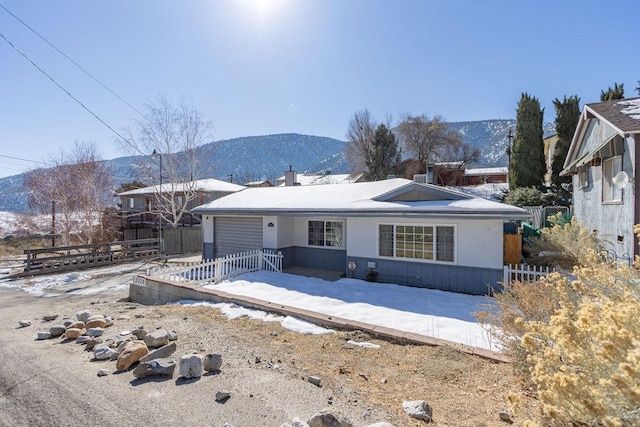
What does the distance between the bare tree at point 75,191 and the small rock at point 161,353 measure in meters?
22.0

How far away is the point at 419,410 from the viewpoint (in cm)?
331

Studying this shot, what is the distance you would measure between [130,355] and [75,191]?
25.5m

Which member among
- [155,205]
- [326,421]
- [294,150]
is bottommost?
[326,421]

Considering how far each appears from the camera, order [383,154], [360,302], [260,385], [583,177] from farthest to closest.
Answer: [383,154]
[583,177]
[360,302]
[260,385]

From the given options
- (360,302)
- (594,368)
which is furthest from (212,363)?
(360,302)

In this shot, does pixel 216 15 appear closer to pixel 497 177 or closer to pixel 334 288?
pixel 334 288

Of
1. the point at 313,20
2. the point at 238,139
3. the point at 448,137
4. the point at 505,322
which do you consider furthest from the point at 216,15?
the point at 238,139

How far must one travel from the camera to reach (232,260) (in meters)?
→ 10.9

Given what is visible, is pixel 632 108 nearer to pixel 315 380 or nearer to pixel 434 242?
pixel 434 242

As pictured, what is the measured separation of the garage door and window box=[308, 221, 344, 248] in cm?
222

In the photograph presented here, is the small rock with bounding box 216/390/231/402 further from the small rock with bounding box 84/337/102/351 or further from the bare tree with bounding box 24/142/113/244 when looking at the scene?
the bare tree with bounding box 24/142/113/244

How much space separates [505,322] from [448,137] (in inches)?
1579

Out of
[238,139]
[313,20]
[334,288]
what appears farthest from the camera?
[238,139]

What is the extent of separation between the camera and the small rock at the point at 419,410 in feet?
10.7
